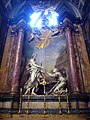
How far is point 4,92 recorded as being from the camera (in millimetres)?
9023

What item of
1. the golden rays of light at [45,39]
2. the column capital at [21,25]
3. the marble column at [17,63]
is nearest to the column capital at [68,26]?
the golden rays of light at [45,39]

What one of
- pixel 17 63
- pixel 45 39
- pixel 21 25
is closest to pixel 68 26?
pixel 45 39

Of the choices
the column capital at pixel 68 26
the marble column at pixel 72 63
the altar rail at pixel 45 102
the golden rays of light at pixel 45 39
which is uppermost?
the column capital at pixel 68 26

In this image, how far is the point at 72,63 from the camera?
Answer: 388 inches

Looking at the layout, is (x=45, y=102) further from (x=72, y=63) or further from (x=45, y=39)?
(x=45, y=39)

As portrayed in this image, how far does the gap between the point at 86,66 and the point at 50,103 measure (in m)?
2.77

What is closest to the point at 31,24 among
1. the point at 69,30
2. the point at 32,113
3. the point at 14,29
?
the point at 14,29

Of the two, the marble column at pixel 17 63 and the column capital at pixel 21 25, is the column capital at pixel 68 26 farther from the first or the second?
the marble column at pixel 17 63

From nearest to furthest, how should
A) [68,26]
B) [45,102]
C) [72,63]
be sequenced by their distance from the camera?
[45,102], [72,63], [68,26]

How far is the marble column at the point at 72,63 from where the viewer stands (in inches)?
356

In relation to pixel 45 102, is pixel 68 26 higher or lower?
higher

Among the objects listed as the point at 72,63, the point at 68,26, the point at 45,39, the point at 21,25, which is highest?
the point at 21,25

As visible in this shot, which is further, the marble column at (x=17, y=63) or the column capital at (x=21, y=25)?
the column capital at (x=21, y=25)

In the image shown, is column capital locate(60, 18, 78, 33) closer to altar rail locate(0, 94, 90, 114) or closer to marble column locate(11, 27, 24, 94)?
marble column locate(11, 27, 24, 94)
